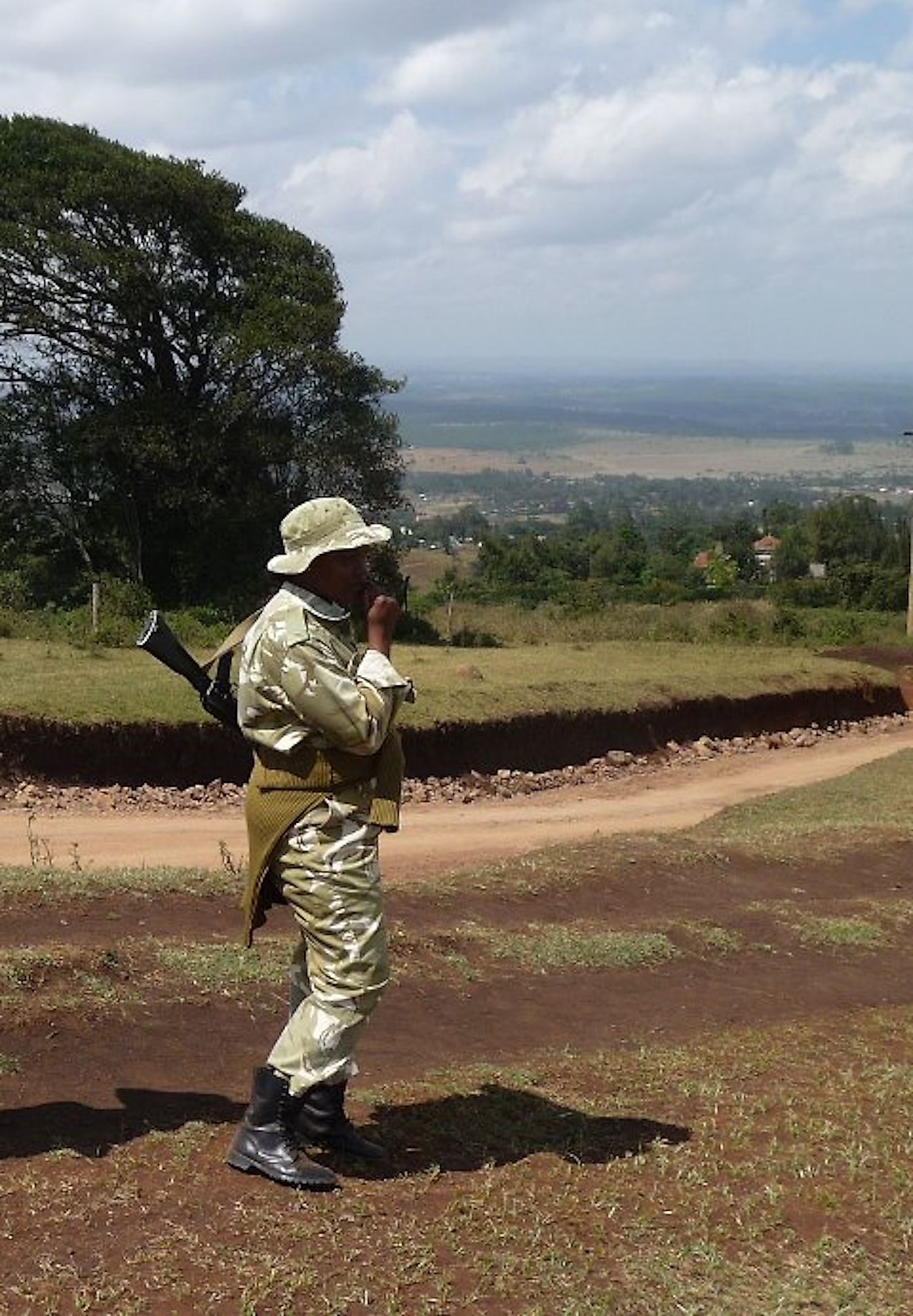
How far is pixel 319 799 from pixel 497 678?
17.5m

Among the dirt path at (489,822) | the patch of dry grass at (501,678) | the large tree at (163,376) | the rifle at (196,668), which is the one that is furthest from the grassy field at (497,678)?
the rifle at (196,668)

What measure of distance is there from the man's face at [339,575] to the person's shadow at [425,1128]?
1.99m

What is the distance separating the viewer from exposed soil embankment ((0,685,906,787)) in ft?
55.0

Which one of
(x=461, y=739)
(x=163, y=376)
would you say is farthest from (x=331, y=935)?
(x=163, y=376)

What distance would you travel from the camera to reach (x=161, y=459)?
102 feet

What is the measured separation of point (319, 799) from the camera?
4961 mm

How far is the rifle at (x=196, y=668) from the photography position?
5.09m

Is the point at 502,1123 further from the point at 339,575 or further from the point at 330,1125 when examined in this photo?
the point at 339,575

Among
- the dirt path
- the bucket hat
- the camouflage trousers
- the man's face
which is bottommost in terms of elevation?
the dirt path

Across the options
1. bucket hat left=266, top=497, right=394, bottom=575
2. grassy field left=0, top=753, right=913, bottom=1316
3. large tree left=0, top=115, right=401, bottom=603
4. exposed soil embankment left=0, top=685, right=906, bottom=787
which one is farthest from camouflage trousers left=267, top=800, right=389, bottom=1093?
large tree left=0, top=115, right=401, bottom=603

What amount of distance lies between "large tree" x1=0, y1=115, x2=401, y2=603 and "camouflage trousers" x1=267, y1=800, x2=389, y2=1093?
26.9 metres

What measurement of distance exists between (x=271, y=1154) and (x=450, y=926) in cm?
459

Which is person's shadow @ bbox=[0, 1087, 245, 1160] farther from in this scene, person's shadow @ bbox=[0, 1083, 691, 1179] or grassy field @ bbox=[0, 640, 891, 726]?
grassy field @ bbox=[0, 640, 891, 726]

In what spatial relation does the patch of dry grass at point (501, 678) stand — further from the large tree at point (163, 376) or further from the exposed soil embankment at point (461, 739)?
the large tree at point (163, 376)
